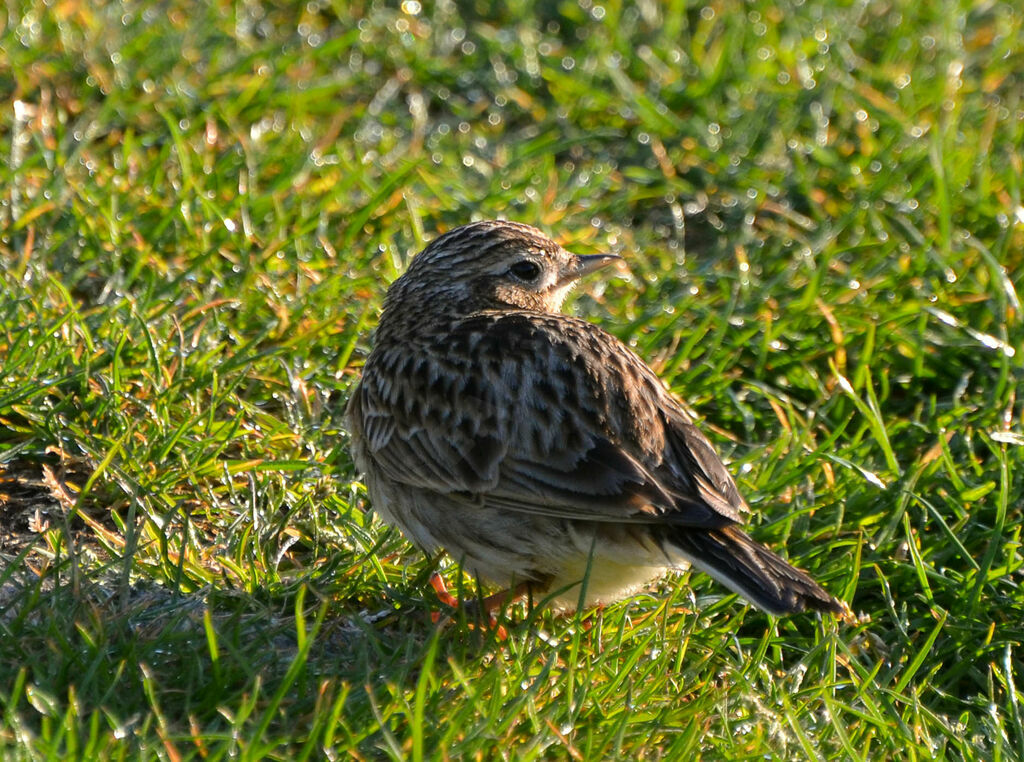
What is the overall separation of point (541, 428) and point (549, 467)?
195mm

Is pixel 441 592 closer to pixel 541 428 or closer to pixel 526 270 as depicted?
pixel 541 428

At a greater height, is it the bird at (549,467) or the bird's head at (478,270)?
the bird's head at (478,270)

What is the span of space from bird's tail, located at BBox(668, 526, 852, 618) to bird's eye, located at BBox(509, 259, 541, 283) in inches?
70.3

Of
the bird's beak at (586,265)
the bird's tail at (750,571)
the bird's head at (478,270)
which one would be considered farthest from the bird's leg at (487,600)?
the bird's beak at (586,265)

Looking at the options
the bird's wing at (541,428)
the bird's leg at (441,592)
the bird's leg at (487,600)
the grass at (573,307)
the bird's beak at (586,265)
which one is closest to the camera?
the grass at (573,307)

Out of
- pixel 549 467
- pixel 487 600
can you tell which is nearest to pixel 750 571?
pixel 549 467

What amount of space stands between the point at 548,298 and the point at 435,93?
281 centimetres

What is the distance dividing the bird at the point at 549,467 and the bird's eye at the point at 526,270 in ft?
1.38

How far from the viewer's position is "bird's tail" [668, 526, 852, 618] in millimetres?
4703

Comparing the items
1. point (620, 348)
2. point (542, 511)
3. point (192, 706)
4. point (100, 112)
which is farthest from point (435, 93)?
point (192, 706)

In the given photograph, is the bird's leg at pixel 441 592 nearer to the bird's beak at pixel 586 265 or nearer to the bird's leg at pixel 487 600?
the bird's leg at pixel 487 600

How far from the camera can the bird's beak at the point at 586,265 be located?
656 centimetres

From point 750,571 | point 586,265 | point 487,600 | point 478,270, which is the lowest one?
point 487,600

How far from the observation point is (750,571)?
4777 millimetres
